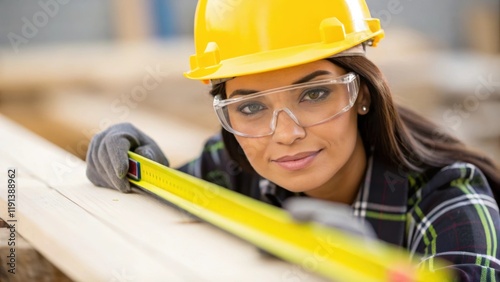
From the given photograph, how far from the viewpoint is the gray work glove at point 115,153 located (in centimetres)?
264

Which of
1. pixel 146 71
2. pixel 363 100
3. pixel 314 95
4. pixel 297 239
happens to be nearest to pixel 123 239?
pixel 297 239

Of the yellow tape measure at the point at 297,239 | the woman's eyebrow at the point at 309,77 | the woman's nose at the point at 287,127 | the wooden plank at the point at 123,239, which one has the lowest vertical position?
the wooden plank at the point at 123,239

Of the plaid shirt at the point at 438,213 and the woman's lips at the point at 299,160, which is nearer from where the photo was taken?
the plaid shirt at the point at 438,213

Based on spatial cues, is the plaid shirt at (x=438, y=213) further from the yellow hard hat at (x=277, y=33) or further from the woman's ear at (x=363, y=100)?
the yellow hard hat at (x=277, y=33)

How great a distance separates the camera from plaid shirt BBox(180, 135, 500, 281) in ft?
8.10

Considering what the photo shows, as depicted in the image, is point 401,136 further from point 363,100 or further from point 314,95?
point 314,95

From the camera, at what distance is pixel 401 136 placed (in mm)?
2941

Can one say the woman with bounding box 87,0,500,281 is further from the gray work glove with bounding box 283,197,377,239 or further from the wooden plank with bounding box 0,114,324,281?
the gray work glove with bounding box 283,197,377,239

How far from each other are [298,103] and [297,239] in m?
A: 0.89

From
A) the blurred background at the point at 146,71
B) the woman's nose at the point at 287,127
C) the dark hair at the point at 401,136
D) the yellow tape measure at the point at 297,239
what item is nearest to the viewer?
the yellow tape measure at the point at 297,239

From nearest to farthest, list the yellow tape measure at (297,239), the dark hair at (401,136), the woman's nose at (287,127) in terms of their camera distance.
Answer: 1. the yellow tape measure at (297,239)
2. the woman's nose at (287,127)
3. the dark hair at (401,136)

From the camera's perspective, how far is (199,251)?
1893 mm

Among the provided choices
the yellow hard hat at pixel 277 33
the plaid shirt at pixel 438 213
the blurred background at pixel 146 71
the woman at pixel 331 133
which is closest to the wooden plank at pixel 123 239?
the woman at pixel 331 133

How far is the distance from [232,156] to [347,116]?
0.75 meters
